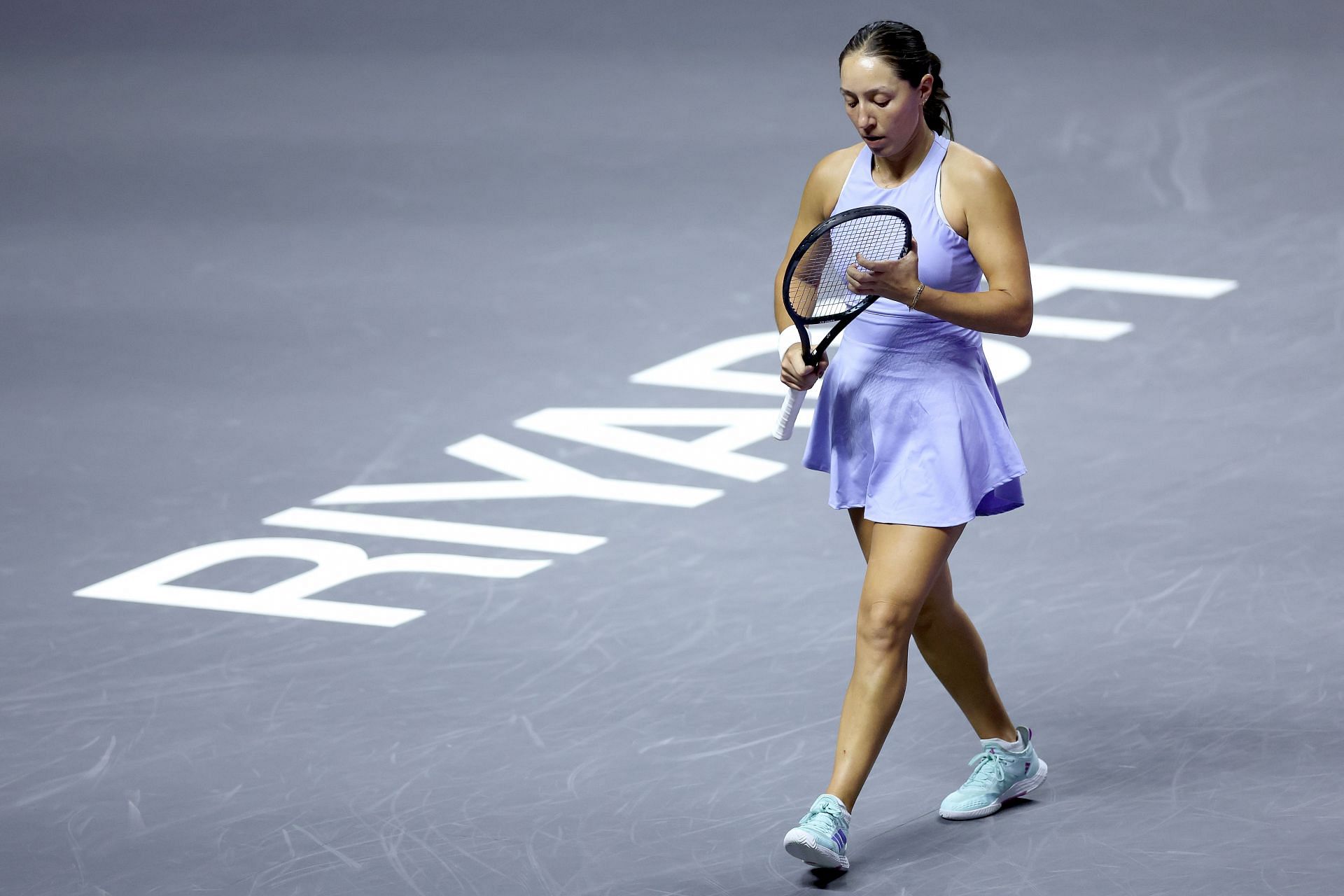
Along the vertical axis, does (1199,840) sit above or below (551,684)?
below

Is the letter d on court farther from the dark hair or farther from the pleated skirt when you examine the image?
the dark hair

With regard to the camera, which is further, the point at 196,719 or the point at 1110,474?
the point at 1110,474

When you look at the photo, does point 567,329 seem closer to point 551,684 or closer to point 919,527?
point 551,684

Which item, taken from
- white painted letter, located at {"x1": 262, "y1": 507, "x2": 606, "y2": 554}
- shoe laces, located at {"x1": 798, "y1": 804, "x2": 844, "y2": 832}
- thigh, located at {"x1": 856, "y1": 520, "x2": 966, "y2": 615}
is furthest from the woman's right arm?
white painted letter, located at {"x1": 262, "y1": 507, "x2": 606, "y2": 554}

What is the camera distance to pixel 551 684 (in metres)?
5.62

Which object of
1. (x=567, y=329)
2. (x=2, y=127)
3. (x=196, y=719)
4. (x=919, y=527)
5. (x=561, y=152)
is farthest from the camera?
(x=2, y=127)

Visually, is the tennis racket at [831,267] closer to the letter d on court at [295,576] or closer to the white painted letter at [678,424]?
the letter d on court at [295,576]

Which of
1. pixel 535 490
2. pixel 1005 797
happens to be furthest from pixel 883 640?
pixel 535 490

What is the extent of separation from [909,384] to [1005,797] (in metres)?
1.08

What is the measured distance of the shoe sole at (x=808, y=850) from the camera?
4.23 metres

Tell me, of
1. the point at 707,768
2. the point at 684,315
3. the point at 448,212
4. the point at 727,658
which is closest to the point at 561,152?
the point at 448,212

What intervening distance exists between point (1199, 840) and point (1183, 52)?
8417mm

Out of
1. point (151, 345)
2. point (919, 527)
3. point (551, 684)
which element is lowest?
point (551, 684)

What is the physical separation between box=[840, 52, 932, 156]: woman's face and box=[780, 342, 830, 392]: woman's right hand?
510 mm
